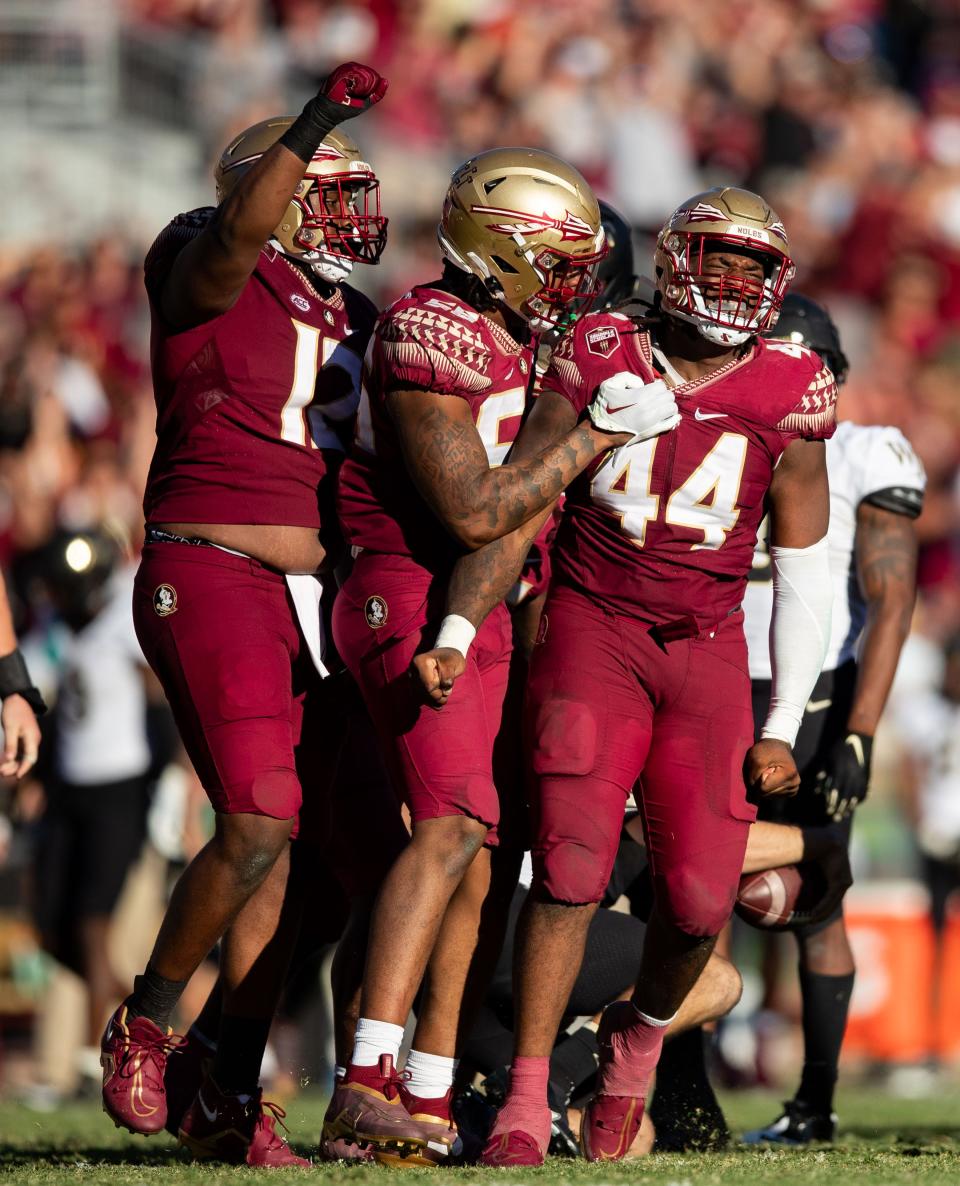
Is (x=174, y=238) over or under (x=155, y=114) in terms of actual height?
over

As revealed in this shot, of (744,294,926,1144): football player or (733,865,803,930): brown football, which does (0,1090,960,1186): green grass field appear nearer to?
(744,294,926,1144): football player

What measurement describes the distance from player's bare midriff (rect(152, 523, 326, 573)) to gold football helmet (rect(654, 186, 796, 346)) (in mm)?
1000

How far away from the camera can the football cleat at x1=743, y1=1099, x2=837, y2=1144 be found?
18.4 feet

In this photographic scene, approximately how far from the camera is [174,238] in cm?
464

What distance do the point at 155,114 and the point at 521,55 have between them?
284 cm

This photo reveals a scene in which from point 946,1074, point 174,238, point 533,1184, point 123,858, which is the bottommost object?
point 946,1074

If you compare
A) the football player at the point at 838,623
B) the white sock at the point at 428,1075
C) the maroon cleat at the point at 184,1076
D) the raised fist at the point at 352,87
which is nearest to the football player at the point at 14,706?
the maroon cleat at the point at 184,1076

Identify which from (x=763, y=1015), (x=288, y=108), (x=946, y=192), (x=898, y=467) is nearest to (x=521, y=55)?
(x=288, y=108)

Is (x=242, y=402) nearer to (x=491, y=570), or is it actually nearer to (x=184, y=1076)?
(x=491, y=570)

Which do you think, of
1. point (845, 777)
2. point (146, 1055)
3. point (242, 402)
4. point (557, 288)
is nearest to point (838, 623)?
point (845, 777)

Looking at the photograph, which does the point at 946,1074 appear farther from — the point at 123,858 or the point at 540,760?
the point at 540,760

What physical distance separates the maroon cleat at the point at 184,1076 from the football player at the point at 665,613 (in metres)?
0.86

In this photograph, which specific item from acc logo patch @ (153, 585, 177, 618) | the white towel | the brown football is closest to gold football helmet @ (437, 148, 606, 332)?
the white towel

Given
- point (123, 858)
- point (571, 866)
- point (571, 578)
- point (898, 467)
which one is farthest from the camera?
point (123, 858)
